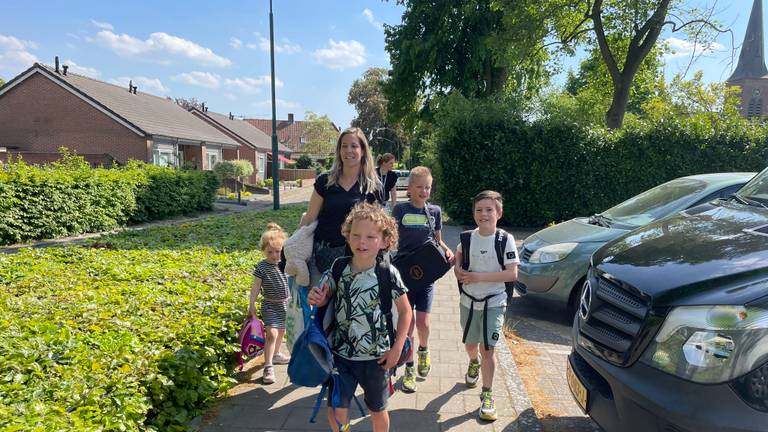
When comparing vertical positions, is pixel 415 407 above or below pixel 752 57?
below

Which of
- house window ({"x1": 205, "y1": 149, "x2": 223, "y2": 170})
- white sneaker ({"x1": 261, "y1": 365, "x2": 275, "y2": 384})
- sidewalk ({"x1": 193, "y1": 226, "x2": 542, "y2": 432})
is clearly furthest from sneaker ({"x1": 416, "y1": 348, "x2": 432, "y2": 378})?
house window ({"x1": 205, "y1": 149, "x2": 223, "y2": 170})

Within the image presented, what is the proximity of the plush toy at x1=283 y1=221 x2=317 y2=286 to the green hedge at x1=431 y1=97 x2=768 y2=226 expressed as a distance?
1046 cm

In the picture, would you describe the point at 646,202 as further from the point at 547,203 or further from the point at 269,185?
the point at 269,185

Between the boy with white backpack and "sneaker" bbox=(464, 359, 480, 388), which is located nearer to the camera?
the boy with white backpack

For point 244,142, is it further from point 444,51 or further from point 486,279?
point 486,279

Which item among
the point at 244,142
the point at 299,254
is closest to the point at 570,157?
the point at 299,254

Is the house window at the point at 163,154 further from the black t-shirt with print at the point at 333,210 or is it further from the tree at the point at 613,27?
the black t-shirt with print at the point at 333,210

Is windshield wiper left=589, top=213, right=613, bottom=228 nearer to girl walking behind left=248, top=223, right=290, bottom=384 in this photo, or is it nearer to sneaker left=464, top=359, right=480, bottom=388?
sneaker left=464, top=359, right=480, bottom=388

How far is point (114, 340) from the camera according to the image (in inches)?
124

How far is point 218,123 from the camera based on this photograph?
4156 cm

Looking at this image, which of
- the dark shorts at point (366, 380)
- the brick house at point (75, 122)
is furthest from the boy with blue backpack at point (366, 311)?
the brick house at point (75, 122)

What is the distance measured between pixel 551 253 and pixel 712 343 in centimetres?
370

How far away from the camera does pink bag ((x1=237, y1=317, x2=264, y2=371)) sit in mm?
3785

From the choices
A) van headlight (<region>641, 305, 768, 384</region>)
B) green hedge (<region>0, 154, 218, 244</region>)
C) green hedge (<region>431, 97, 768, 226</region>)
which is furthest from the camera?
green hedge (<region>431, 97, 768, 226</region>)
